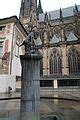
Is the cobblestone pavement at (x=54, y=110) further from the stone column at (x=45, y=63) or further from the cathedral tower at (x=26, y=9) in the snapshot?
the cathedral tower at (x=26, y=9)

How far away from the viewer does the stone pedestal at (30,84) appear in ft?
21.2

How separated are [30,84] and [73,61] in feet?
127

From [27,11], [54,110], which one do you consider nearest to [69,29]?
[27,11]

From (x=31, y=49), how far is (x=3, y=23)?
1771 cm

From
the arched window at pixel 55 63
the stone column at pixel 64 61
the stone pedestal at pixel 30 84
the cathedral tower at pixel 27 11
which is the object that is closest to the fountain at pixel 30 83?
the stone pedestal at pixel 30 84

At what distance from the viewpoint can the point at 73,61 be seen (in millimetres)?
43875

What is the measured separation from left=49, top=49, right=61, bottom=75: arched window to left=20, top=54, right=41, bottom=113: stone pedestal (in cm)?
3832

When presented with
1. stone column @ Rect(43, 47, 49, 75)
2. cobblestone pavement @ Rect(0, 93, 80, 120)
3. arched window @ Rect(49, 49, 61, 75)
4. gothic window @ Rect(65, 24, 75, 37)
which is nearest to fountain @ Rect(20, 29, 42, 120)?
cobblestone pavement @ Rect(0, 93, 80, 120)

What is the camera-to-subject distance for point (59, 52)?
150ft

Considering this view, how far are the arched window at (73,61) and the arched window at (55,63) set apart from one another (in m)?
3.32

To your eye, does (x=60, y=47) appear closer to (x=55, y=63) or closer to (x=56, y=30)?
(x=55, y=63)

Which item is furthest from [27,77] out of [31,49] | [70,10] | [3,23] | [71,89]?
[70,10]

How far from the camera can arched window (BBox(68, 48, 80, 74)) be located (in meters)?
43.1

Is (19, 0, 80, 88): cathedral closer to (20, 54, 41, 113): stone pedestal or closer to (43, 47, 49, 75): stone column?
(43, 47, 49, 75): stone column
